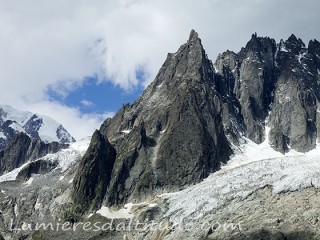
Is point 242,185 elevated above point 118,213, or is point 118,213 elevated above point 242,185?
point 242,185

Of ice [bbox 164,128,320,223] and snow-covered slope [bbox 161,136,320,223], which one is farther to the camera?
ice [bbox 164,128,320,223]

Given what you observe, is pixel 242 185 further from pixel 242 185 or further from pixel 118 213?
pixel 118 213

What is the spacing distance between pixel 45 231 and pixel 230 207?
6406cm

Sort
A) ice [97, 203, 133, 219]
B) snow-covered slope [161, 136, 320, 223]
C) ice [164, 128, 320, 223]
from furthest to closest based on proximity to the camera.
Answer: ice [97, 203, 133, 219] < ice [164, 128, 320, 223] < snow-covered slope [161, 136, 320, 223]

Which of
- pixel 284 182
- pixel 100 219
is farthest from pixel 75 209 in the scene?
pixel 284 182

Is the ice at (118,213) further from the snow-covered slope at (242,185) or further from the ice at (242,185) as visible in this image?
the ice at (242,185)

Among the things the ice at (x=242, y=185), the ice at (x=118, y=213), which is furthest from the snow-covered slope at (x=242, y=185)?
the ice at (x=118, y=213)

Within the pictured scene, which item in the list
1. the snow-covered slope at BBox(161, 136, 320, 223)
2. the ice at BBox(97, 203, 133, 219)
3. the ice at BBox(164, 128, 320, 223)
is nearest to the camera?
the snow-covered slope at BBox(161, 136, 320, 223)

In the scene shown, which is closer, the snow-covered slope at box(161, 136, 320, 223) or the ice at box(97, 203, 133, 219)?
the snow-covered slope at box(161, 136, 320, 223)

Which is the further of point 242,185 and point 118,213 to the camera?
point 118,213

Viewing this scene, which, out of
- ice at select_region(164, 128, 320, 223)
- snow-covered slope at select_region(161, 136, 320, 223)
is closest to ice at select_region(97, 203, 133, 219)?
snow-covered slope at select_region(161, 136, 320, 223)

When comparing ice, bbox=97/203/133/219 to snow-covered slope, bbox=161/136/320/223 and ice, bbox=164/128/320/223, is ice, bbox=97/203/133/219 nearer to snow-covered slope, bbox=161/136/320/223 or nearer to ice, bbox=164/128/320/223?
snow-covered slope, bbox=161/136/320/223

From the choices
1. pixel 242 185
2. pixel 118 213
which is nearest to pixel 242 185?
pixel 242 185

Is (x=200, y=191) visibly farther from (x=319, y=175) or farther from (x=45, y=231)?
(x=45, y=231)
